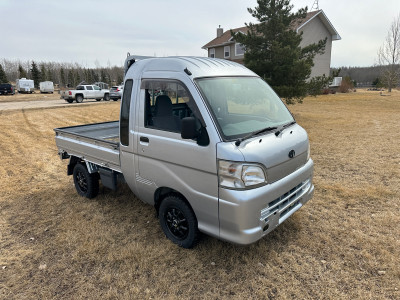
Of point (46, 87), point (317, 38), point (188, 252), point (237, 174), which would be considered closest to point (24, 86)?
point (46, 87)

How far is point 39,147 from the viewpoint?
29.6 feet

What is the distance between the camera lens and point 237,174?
2682 mm

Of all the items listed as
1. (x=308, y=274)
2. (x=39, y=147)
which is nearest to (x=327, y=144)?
(x=308, y=274)

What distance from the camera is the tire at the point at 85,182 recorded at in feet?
16.0

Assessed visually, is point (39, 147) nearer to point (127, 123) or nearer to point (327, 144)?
point (127, 123)

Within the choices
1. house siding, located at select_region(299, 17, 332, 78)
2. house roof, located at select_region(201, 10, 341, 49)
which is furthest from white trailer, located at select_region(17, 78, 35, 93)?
house siding, located at select_region(299, 17, 332, 78)

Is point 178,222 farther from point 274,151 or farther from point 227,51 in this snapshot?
point 227,51

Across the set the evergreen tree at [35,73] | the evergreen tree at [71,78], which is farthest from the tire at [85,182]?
the evergreen tree at [71,78]

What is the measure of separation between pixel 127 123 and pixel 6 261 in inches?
90.1

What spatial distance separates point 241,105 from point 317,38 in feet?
111

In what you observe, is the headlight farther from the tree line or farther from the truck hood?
the tree line

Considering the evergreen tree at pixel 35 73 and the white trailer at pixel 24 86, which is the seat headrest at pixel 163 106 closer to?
the white trailer at pixel 24 86

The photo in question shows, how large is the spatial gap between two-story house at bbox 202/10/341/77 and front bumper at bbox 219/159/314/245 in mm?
28171

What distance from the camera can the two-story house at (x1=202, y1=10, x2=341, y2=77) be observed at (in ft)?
98.9
